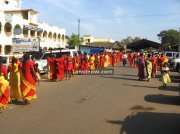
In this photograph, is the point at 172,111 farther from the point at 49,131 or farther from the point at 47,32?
the point at 47,32

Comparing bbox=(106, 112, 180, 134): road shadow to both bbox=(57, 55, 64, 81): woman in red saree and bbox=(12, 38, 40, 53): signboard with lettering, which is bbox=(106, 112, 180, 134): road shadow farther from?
bbox=(12, 38, 40, 53): signboard with lettering

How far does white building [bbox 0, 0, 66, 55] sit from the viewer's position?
157ft

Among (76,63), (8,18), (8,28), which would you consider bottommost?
(76,63)

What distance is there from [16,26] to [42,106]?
41.5m

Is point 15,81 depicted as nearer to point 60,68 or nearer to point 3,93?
point 3,93

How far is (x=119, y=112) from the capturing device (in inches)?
419

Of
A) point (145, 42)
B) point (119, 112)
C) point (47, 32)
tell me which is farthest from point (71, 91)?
point (47, 32)

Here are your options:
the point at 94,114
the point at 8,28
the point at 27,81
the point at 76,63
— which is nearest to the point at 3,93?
the point at 27,81

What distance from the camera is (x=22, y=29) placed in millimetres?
53656

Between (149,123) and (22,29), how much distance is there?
153ft

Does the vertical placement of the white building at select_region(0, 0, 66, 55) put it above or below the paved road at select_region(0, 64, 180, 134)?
above

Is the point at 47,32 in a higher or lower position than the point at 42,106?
higher

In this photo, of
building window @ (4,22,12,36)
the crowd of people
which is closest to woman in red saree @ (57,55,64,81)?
the crowd of people

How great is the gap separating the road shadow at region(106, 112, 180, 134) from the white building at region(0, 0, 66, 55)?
23.0 m
